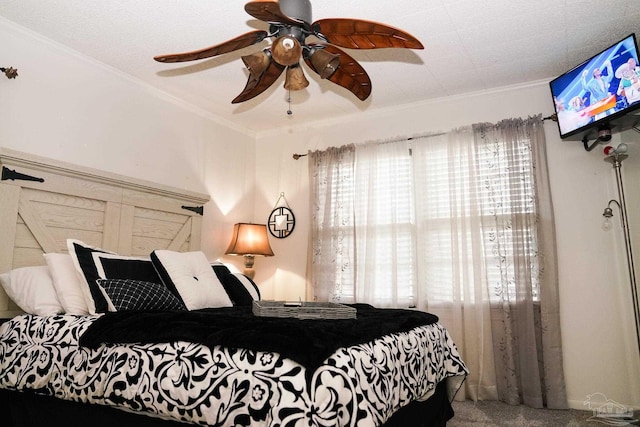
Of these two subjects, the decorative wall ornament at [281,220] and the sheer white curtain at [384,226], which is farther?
the decorative wall ornament at [281,220]

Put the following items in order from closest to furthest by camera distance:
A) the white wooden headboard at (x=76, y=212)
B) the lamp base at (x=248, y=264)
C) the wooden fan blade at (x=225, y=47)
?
the wooden fan blade at (x=225, y=47) → the white wooden headboard at (x=76, y=212) → the lamp base at (x=248, y=264)

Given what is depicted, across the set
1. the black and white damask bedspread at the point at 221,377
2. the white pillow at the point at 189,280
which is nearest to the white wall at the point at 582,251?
the black and white damask bedspread at the point at 221,377

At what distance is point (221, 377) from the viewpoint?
157 cm

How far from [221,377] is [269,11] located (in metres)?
1.40

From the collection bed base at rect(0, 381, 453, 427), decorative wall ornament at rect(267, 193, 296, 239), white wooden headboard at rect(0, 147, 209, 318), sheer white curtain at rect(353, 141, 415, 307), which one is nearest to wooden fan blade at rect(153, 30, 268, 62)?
white wooden headboard at rect(0, 147, 209, 318)

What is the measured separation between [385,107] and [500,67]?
3.69 feet

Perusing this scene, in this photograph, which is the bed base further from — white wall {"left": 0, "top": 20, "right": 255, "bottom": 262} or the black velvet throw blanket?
white wall {"left": 0, "top": 20, "right": 255, "bottom": 262}

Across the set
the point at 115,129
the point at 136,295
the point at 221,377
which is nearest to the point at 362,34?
the point at 221,377

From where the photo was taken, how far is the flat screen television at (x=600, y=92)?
273 centimetres

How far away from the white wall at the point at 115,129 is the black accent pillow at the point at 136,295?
1184mm

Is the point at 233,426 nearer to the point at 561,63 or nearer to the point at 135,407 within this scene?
the point at 135,407

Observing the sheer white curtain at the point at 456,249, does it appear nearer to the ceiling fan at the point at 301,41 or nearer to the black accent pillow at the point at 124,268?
the ceiling fan at the point at 301,41

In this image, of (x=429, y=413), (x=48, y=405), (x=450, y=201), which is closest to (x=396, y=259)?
(x=450, y=201)

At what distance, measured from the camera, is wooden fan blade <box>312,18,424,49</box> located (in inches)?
74.5
